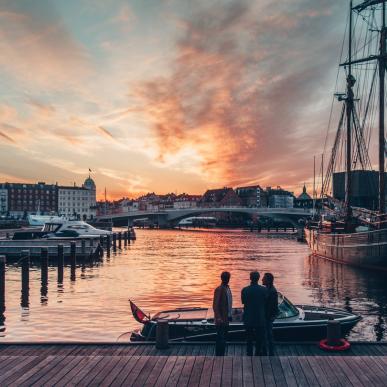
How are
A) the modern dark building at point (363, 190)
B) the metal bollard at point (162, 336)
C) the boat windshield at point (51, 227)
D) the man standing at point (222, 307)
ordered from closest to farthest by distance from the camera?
the man standing at point (222, 307) < the metal bollard at point (162, 336) < the boat windshield at point (51, 227) < the modern dark building at point (363, 190)

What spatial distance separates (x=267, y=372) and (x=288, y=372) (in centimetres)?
45

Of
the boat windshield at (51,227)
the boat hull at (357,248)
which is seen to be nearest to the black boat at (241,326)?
the boat hull at (357,248)

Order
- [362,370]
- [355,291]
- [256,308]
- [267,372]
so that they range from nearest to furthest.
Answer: [267,372]
[362,370]
[256,308]
[355,291]

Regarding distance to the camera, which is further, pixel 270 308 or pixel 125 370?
pixel 270 308

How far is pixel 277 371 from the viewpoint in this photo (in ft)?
33.7

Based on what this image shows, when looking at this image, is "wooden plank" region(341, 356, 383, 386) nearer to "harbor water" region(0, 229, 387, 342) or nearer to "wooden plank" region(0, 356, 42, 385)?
"wooden plank" region(0, 356, 42, 385)

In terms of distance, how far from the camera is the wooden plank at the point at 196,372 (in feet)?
31.8

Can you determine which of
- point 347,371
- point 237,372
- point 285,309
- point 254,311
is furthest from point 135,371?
point 285,309

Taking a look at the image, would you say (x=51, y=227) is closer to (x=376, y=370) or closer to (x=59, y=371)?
(x=59, y=371)

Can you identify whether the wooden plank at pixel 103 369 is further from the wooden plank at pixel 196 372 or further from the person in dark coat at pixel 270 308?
the person in dark coat at pixel 270 308

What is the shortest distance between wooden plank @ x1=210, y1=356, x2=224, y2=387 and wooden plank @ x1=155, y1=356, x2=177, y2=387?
95 centimetres

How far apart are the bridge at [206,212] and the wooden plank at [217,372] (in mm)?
115462

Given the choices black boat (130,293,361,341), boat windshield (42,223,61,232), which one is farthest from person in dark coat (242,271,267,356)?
boat windshield (42,223,61,232)

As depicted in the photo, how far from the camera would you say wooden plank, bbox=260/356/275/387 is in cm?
964
